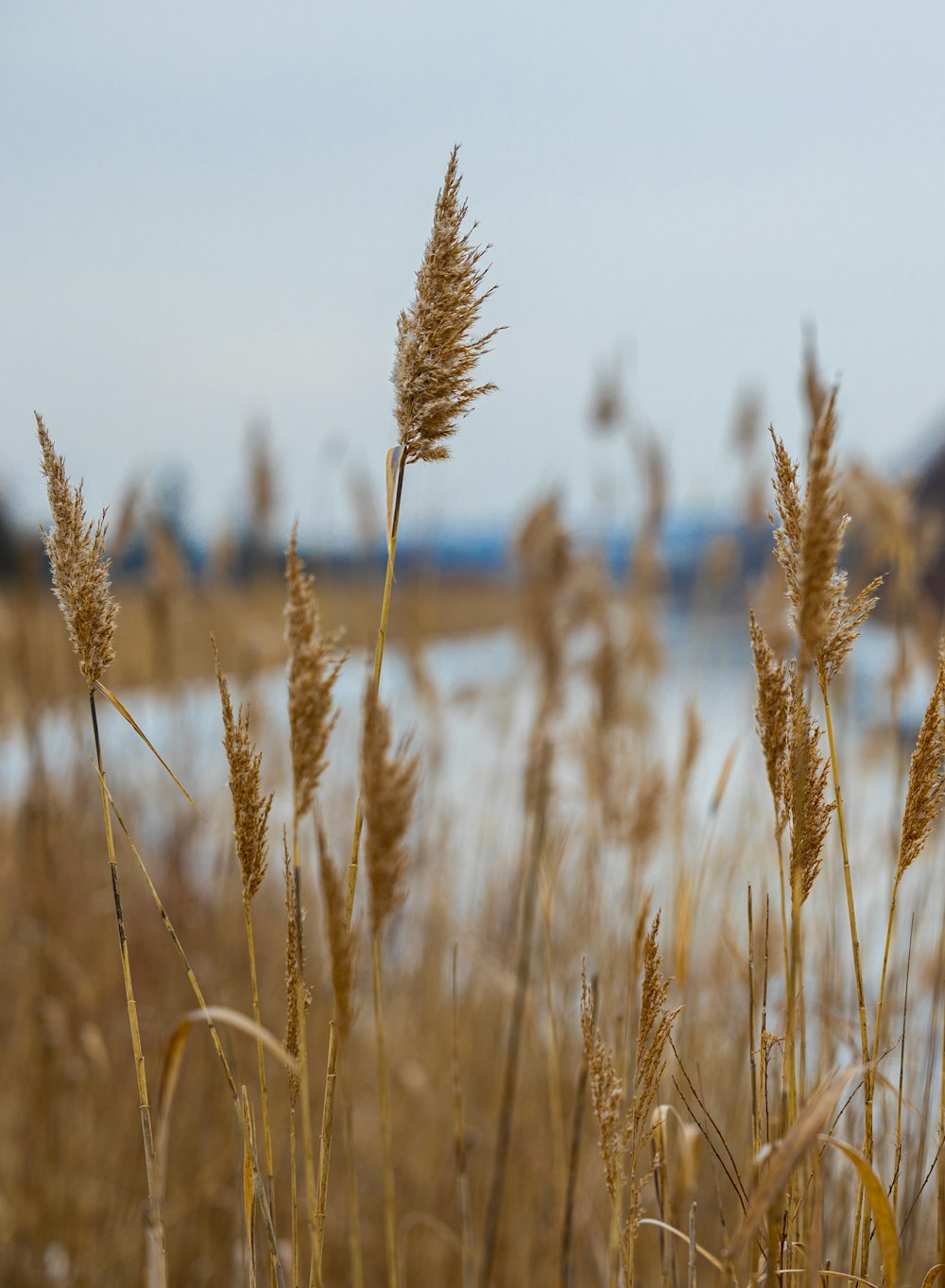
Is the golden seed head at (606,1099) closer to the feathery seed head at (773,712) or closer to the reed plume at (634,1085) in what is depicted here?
the reed plume at (634,1085)

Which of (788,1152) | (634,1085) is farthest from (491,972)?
(788,1152)

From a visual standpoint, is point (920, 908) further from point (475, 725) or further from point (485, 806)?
point (475, 725)

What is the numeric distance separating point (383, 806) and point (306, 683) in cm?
7

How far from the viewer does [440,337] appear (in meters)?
0.50

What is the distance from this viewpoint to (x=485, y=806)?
2518mm

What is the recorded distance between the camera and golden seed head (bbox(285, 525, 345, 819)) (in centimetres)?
45

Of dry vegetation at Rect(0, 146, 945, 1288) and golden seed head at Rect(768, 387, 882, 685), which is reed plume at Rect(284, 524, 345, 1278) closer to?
dry vegetation at Rect(0, 146, 945, 1288)

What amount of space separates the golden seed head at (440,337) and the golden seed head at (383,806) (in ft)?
0.50

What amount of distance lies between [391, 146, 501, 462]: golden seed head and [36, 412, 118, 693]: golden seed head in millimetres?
157

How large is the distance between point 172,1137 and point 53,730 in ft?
2.71

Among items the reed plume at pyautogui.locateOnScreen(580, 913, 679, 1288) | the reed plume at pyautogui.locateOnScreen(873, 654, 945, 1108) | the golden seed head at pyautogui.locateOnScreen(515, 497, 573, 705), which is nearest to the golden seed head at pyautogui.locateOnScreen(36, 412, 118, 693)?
the reed plume at pyautogui.locateOnScreen(580, 913, 679, 1288)

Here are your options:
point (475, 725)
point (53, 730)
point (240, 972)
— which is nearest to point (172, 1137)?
point (240, 972)

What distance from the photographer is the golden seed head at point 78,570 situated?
1.63ft

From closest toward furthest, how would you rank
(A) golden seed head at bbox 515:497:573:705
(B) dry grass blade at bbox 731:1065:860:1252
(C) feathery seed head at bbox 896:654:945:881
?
(B) dry grass blade at bbox 731:1065:860:1252, (C) feathery seed head at bbox 896:654:945:881, (A) golden seed head at bbox 515:497:573:705
